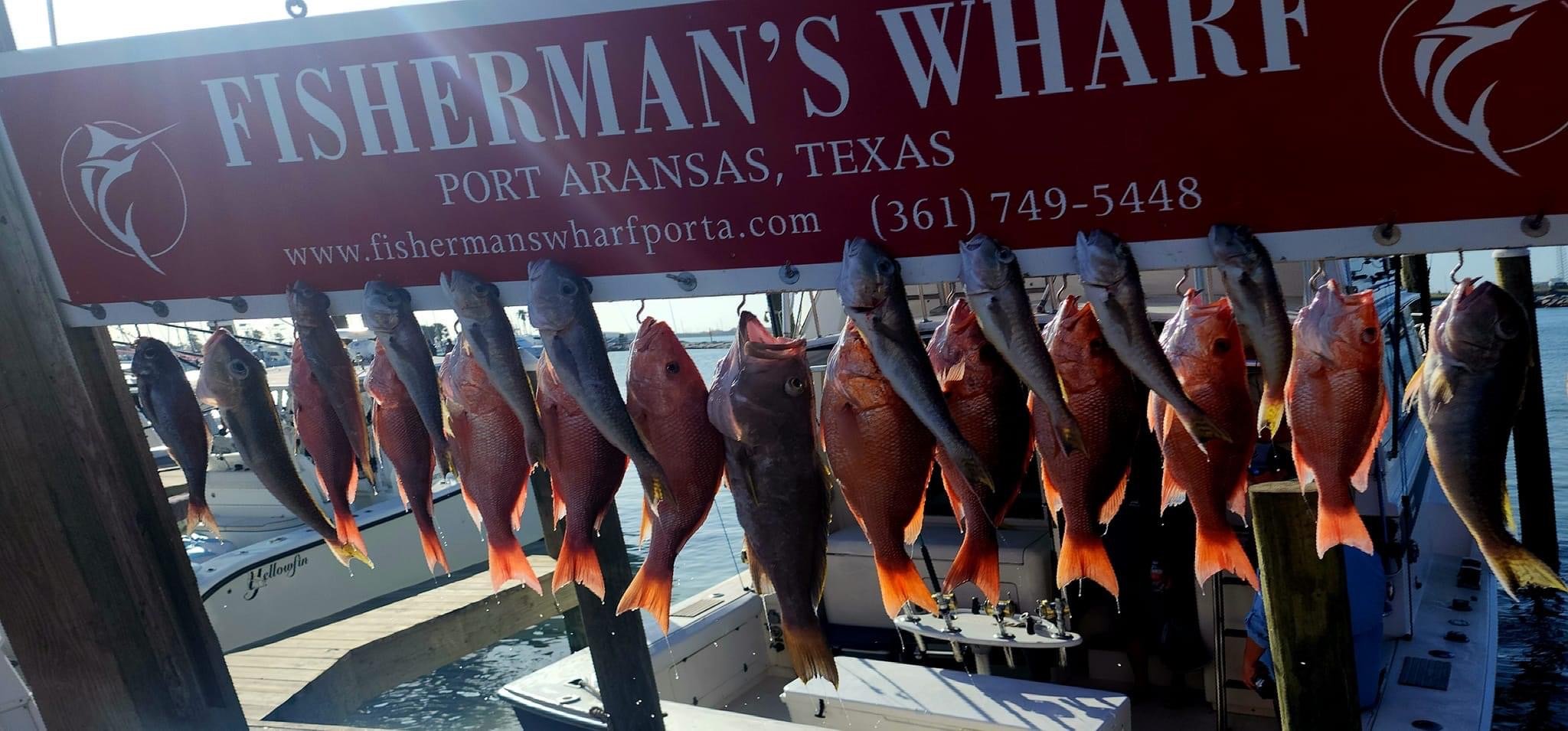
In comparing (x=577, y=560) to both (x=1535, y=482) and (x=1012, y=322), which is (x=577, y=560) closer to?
(x=1012, y=322)

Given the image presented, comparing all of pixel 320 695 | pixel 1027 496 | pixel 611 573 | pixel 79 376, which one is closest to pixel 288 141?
pixel 79 376

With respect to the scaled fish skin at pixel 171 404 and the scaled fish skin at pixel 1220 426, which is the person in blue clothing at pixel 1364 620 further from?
the scaled fish skin at pixel 171 404

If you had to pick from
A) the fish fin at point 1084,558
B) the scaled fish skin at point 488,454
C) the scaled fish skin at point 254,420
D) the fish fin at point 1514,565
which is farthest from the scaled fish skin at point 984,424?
the scaled fish skin at point 254,420

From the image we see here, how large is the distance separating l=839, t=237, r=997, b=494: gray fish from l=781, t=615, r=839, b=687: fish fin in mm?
476

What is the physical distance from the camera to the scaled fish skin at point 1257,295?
1.58 m

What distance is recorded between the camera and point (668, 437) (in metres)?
1.92

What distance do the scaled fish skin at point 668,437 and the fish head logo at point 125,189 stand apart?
1.22 metres

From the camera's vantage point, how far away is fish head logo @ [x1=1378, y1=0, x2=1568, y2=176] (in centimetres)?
142

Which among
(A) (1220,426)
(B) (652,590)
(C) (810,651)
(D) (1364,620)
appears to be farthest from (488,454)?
(D) (1364,620)

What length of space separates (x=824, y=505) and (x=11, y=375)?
2301 millimetres

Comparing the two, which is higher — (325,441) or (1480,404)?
(325,441)

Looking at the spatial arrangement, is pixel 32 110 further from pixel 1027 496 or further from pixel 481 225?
pixel 1027 496

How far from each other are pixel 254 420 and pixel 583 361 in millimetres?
984

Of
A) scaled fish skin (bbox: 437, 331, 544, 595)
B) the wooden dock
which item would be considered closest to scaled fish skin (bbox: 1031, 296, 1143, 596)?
scaled fish skin (bbox: 437, 331, 544, 595)
